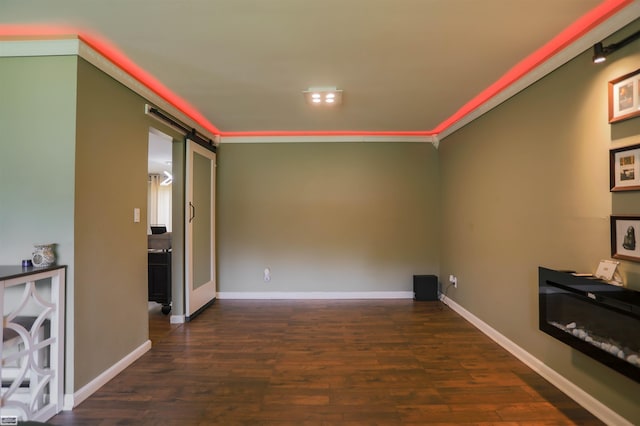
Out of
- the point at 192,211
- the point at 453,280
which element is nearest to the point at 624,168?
the point at 453,280

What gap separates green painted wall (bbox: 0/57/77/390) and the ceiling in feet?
1.56

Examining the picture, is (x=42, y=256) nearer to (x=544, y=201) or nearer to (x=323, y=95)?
(x=323, y=95)

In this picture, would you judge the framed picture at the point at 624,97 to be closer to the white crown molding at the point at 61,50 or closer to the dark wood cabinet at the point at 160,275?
the white crown molding at the point at 61,50

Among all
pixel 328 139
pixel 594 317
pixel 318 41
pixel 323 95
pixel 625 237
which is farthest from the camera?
pixel 328 139

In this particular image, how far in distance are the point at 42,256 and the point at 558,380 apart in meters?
3.70

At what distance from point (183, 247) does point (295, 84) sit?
7.55 ft

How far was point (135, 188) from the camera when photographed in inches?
102

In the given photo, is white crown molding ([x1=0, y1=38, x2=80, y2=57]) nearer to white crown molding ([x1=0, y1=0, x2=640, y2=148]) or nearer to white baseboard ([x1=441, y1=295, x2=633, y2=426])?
white crown molding ([x1=0, y1=0, x2=640, y2=148])

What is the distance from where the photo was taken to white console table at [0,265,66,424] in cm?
169

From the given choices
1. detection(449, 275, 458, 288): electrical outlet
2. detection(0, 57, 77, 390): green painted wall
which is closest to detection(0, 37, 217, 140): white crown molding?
detection(0, 57, 77, 390): green painted wall

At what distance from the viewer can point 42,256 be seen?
6.13ft

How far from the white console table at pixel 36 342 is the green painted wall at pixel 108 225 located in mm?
116

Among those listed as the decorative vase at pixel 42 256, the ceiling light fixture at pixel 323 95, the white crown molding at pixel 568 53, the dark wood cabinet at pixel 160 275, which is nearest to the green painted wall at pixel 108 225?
the decorative vase at pixel 42 256

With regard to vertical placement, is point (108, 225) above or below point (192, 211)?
below
